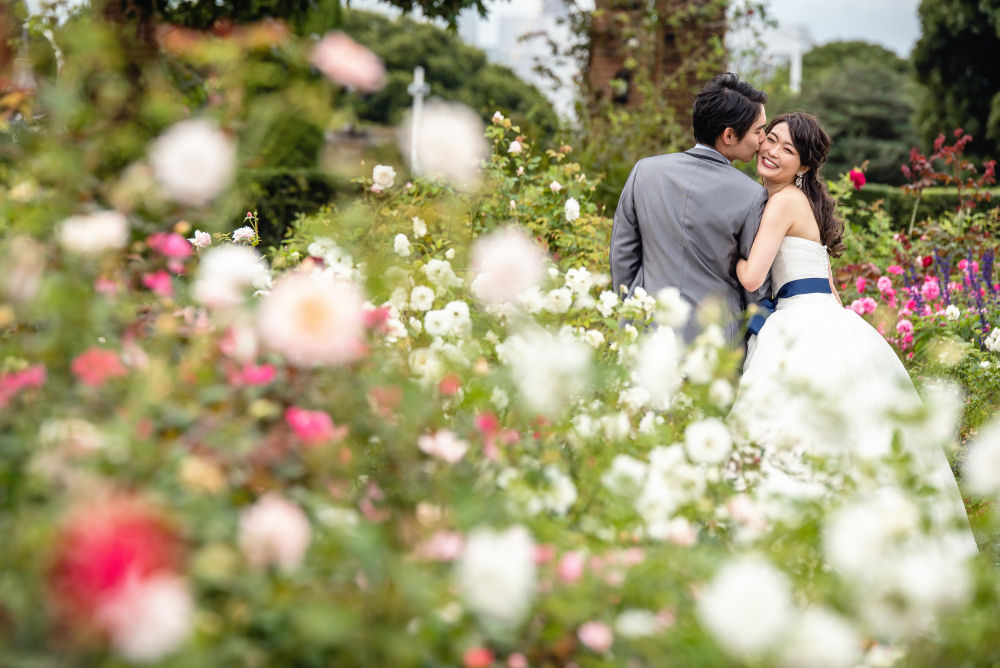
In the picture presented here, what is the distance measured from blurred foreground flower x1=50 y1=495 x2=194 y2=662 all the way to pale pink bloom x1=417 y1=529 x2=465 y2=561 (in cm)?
35

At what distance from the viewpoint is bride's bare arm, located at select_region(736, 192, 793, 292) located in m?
3.05

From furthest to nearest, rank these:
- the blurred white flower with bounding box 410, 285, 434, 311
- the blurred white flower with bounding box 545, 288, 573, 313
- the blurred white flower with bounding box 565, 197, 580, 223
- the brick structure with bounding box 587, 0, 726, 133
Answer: the brick structure with bounding box 587, 0, 726, 133 < the blurred white flower with bounding box 565, 197, 580, 223 < the blurred white flower with bounding box 545, 288, 573, 313 < the blurred white flower with bounding box 410, 285, 434, 311

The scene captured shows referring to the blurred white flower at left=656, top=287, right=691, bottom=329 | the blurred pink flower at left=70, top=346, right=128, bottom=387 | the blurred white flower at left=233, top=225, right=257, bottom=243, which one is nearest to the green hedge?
the blurred white flower at left=233, top=225, right=257, bottom=243

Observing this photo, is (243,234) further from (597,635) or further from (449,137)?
(597,635)

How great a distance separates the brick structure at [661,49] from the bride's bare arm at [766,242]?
15.8 feet

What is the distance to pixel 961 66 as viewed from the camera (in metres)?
17.9

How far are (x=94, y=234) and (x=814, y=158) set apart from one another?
103 inches

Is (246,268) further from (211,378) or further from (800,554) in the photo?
(800,554)

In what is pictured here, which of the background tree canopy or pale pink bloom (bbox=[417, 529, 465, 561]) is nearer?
pale pink bloom (bbox=[417, 529, 465, 561])

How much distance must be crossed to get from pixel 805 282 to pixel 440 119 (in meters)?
2.04

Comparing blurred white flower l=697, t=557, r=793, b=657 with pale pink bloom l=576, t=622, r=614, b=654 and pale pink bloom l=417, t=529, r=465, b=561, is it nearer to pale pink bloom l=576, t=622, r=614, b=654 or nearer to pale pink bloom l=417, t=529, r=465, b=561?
pale pink bloom l=576, t=622, r=614, b=654

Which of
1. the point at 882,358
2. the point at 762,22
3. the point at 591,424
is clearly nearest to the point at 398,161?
the point at 882,358

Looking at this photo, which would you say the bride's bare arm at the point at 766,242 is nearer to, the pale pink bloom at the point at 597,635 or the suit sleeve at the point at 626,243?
the suit sleeve at the point at 626,243

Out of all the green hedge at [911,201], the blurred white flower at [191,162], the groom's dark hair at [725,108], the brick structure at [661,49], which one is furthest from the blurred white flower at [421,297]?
the green hedge at [911,201]
